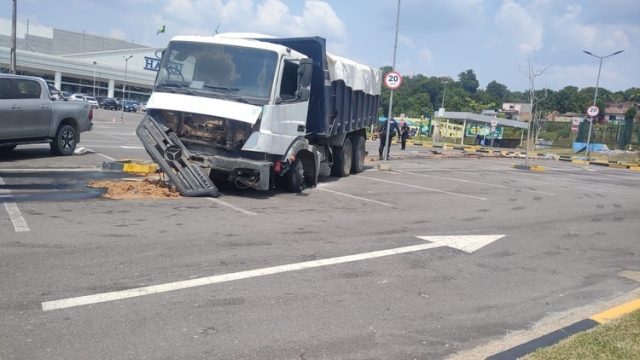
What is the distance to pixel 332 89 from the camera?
14.1 m

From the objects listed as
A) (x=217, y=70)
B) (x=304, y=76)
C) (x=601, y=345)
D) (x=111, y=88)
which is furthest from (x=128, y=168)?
(x=111, y=88)

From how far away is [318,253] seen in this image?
7.21 metres

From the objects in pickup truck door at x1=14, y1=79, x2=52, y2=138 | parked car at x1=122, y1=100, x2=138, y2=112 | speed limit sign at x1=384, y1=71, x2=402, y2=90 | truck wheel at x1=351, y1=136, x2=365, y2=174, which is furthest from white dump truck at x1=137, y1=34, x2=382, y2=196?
parked car at x1=122, y1=100, x2=138, y2=112

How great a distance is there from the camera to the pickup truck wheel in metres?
15.1

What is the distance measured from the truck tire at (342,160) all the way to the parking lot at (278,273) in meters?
4.28

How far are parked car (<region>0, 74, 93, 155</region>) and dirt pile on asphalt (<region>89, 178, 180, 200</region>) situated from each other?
3.83 metres

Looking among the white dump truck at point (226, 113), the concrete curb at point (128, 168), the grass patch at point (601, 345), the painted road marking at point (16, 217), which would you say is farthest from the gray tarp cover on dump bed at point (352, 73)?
the grass patch at point (601, 345)

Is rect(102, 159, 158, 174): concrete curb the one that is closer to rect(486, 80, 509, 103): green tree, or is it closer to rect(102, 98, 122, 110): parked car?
rect(102, 98, 122, 110): parked car

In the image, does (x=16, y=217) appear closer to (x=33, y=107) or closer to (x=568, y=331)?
(x=568, y=331)

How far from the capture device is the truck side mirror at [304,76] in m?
11.2

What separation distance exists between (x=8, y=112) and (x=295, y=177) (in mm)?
6879

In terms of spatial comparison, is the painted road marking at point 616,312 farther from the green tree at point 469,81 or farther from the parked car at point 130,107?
the green tree at point 469,81

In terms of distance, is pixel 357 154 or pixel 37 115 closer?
pixel 37 115

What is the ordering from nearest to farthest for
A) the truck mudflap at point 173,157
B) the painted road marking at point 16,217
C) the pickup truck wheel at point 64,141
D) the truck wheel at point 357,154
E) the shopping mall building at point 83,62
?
the painted road marking at point 16,217
the truck mudflap at point 173,157
the pickup truck wheel at point 64,141
the truck wheel at point 357,154
the shopping mall building at point 83,62
